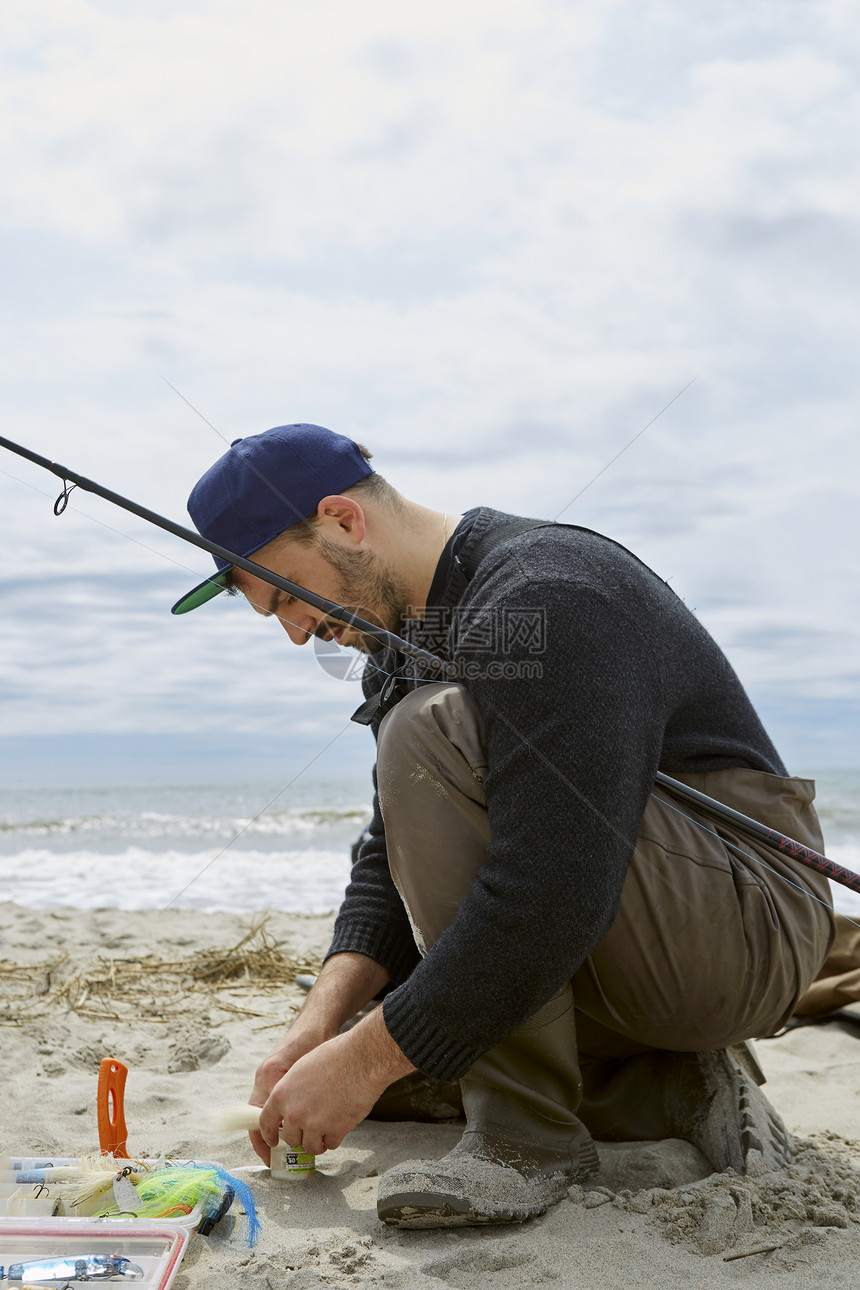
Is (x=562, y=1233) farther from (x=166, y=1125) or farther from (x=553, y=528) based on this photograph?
(x=553, y=528)

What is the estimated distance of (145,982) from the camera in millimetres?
3008

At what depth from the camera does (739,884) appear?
1536 mm

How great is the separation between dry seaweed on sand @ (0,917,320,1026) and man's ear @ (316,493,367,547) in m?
1.49

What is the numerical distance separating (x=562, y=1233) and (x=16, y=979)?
2.18 meters

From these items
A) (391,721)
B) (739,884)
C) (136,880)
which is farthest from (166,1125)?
(136,880)

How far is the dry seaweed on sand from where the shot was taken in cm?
264

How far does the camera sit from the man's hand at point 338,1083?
1338mm

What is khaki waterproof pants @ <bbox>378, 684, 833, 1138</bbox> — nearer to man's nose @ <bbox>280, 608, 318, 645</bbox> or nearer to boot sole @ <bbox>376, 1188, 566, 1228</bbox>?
boot sole @ <bbox>376, 1188, 566, 1228</bbox>

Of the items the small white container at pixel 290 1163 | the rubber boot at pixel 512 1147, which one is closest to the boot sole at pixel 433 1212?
the rubber boot at pixel 512 1147

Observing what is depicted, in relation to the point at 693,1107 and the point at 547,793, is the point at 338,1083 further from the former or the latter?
the point at 693,1107

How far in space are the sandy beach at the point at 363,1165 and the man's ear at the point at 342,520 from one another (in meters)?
1.10

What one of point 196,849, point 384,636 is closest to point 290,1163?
point 384,636

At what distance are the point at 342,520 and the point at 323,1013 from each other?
905mm

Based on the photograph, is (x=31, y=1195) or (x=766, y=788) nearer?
(x=31, y=1195)
